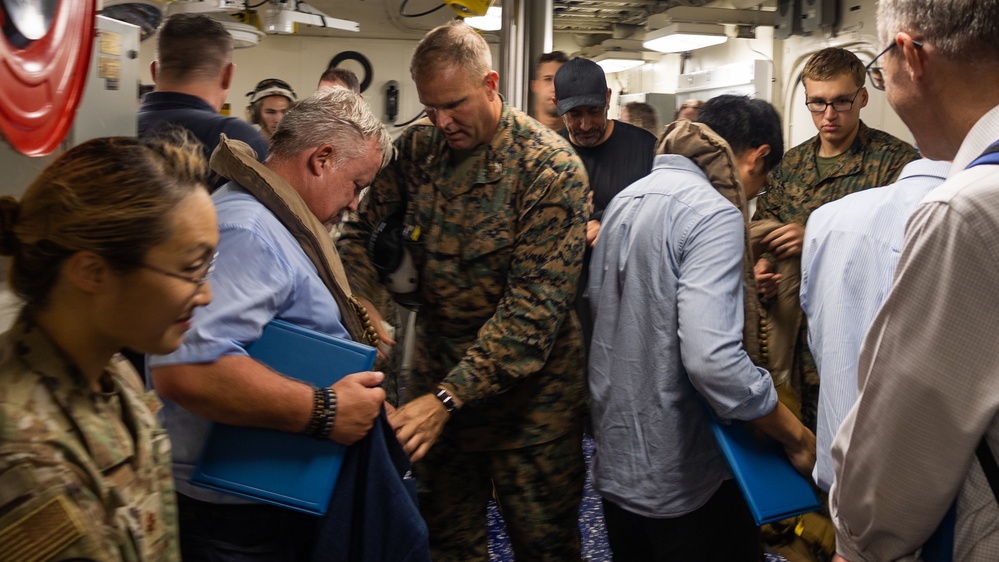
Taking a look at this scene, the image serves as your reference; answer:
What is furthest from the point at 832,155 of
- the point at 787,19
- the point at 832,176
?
the point at 787,19

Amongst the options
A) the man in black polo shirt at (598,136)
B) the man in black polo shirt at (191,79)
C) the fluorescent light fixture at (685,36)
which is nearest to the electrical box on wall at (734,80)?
the fluorescent light fixture at (685,36)

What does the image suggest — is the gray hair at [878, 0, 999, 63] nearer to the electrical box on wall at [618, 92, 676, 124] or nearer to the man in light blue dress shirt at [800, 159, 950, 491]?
the man in light blue dress shirt at [800, 159, 950, 491]

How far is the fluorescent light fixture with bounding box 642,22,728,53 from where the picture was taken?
702 cm

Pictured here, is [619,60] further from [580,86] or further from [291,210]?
[291,210]

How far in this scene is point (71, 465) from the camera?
3.06ft

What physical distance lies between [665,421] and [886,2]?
1102 millimetres

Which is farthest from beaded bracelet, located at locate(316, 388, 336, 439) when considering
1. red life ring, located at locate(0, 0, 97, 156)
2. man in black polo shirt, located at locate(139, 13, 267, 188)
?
man in black polo shirt, located at locate(139, 13, 267, 188)

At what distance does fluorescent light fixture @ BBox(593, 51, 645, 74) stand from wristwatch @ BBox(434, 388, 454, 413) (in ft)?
27.4

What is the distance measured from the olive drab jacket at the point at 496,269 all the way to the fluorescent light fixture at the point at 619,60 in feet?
25.9

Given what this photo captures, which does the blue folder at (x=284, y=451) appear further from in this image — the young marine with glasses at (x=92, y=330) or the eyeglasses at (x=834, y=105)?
the eyeglasses at (x=834, y=105)

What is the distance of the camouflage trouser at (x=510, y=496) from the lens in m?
2.18

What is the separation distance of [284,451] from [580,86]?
7.54 feet

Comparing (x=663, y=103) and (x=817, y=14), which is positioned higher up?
(x=817, y=14)

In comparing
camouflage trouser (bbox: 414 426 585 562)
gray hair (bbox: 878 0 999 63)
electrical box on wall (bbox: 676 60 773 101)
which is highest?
electrical box on wall (bbox: 676 60 773 101)
